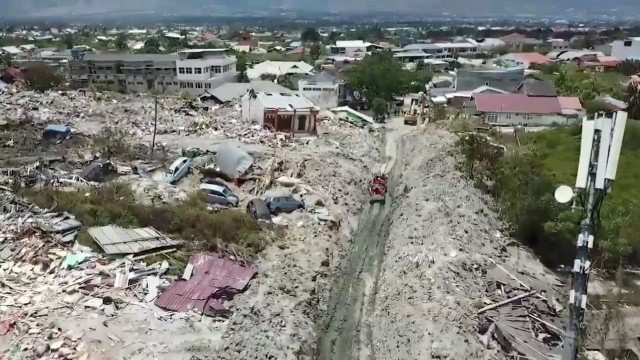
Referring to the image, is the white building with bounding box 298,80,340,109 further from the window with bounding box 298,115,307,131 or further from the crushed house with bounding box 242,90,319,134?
the window with bounding box 298,115,307,131

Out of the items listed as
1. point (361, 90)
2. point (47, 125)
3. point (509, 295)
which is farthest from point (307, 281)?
point (361, 90)

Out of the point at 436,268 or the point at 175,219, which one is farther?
the point at 175,219

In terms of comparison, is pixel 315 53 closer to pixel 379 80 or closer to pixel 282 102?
pixel 379 80

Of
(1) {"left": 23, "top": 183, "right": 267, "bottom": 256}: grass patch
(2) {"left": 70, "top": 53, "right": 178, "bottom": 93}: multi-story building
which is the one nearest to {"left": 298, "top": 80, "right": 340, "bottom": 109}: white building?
(2) {"left": 70, "top": 53, "right": 178, "bottom": 93}: multi-story building

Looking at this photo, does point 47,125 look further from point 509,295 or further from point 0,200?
point 509,295

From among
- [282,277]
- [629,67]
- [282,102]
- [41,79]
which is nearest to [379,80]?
[282,102]

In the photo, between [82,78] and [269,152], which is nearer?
[269,152]
